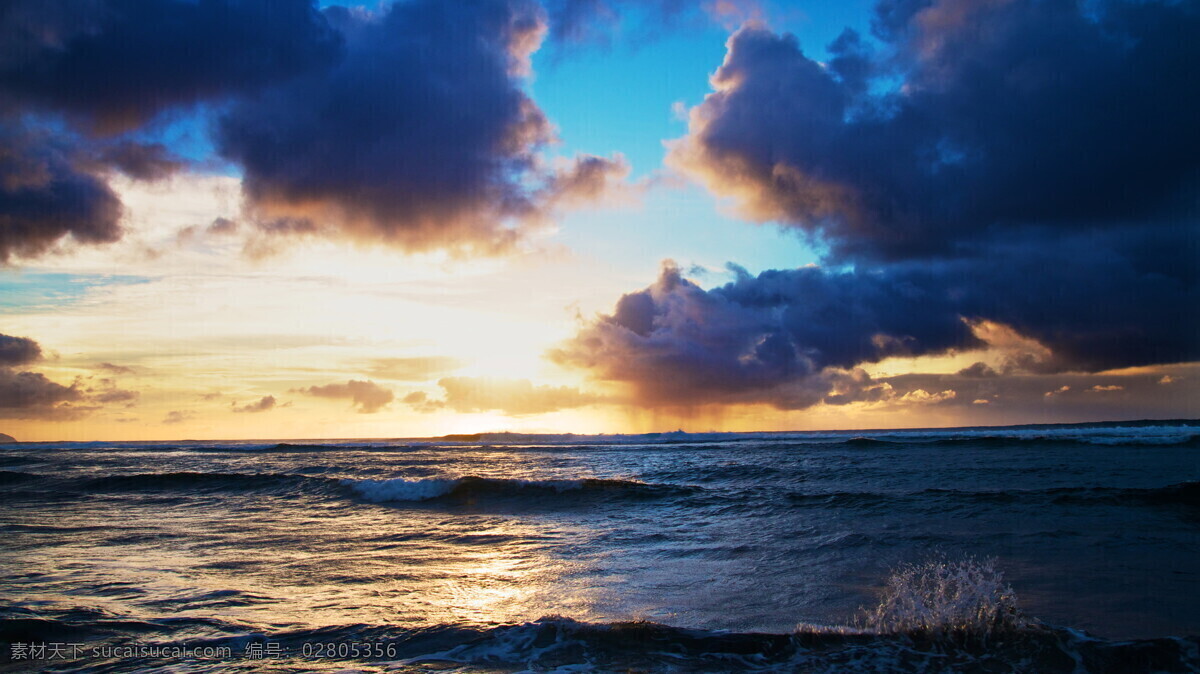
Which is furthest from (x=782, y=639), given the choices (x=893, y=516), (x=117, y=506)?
(x=117, y=506)

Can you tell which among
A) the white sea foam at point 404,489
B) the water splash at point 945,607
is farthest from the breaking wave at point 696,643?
the white sea foam at point 404,489

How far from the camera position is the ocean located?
6773 mm

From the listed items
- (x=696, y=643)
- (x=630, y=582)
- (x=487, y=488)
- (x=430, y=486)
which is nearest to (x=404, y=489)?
(x=430, y=486)

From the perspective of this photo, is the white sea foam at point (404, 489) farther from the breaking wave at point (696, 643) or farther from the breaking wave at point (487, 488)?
the breaking wave at point (696, 643)

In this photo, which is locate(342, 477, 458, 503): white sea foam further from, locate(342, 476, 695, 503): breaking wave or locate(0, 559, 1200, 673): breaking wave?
locate(0, 559, 1200, 673): breaking wave

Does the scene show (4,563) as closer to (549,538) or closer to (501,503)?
(549,538)

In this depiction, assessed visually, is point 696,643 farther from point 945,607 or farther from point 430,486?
point 430,486

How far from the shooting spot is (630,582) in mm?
9922

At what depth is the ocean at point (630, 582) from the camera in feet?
22.2

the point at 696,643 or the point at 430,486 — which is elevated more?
the point at 696,643

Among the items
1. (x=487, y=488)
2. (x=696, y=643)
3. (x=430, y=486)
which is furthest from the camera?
(x=487, y=488)

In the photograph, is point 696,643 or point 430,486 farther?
point 430,486

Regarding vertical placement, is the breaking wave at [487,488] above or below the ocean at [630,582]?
below

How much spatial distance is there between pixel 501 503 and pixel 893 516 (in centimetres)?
1246
